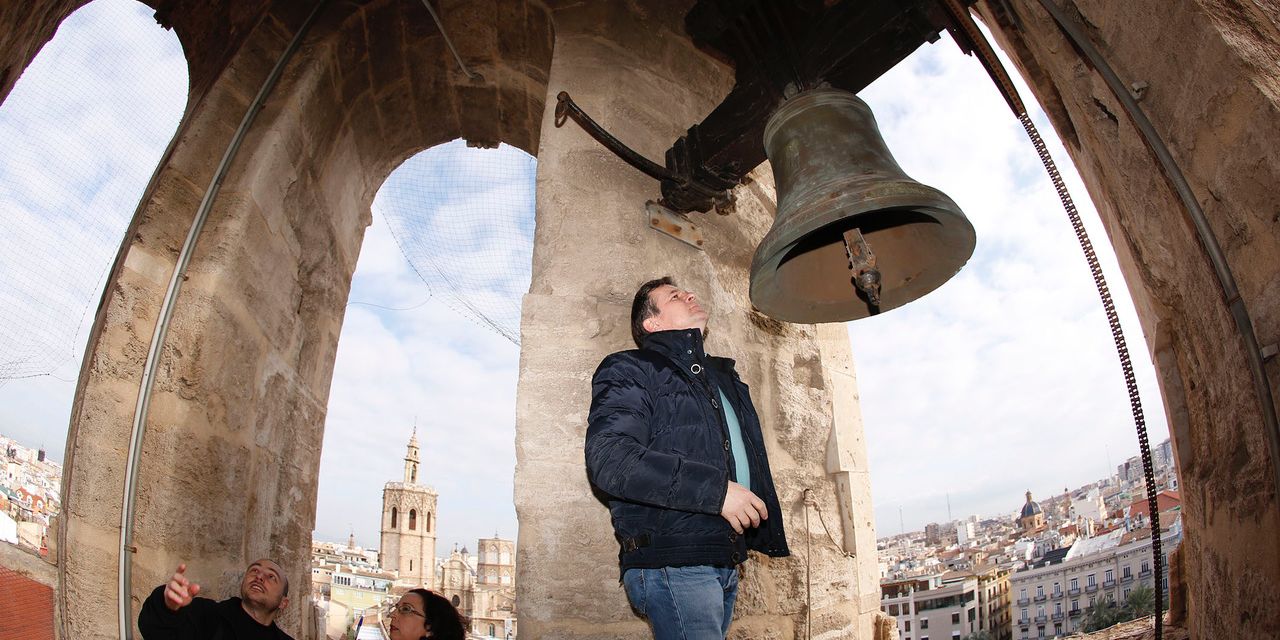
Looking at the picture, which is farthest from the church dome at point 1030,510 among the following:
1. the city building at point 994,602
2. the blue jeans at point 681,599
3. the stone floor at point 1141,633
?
the blue jeans at point 681,599

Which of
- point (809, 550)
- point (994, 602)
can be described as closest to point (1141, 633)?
point (809, 550)

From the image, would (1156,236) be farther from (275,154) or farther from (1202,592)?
(275,154)

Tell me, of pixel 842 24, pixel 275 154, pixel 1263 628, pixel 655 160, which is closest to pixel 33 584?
pixel 275 154

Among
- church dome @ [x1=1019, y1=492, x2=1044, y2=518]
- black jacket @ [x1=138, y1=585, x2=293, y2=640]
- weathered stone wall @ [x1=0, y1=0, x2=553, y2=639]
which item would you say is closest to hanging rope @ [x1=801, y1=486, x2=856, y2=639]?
black jacket @ [x1=138, y1=585, x2=293, y2=640]

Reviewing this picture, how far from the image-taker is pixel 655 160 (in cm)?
255

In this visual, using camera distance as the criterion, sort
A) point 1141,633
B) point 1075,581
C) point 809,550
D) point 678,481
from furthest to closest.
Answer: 1. point 1075,581
2. point 1141,633
3. point 809,550
4. point 678,481

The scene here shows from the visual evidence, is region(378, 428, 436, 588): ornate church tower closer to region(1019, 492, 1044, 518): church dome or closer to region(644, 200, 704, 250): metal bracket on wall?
region(1019, 492, 1044, 518): church dome

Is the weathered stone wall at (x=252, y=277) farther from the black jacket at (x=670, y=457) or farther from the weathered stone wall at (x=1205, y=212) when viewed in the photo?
the weathered stone wall at (x=1205, y=212)

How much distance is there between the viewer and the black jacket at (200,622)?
6.68ft

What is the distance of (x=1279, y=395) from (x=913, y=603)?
36.4 m

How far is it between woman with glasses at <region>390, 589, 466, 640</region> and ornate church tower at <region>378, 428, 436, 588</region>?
168ft

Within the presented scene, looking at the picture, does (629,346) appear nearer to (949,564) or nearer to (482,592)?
(949,564)

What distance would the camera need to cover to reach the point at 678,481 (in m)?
1.27

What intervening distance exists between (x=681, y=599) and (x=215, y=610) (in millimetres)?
1673
